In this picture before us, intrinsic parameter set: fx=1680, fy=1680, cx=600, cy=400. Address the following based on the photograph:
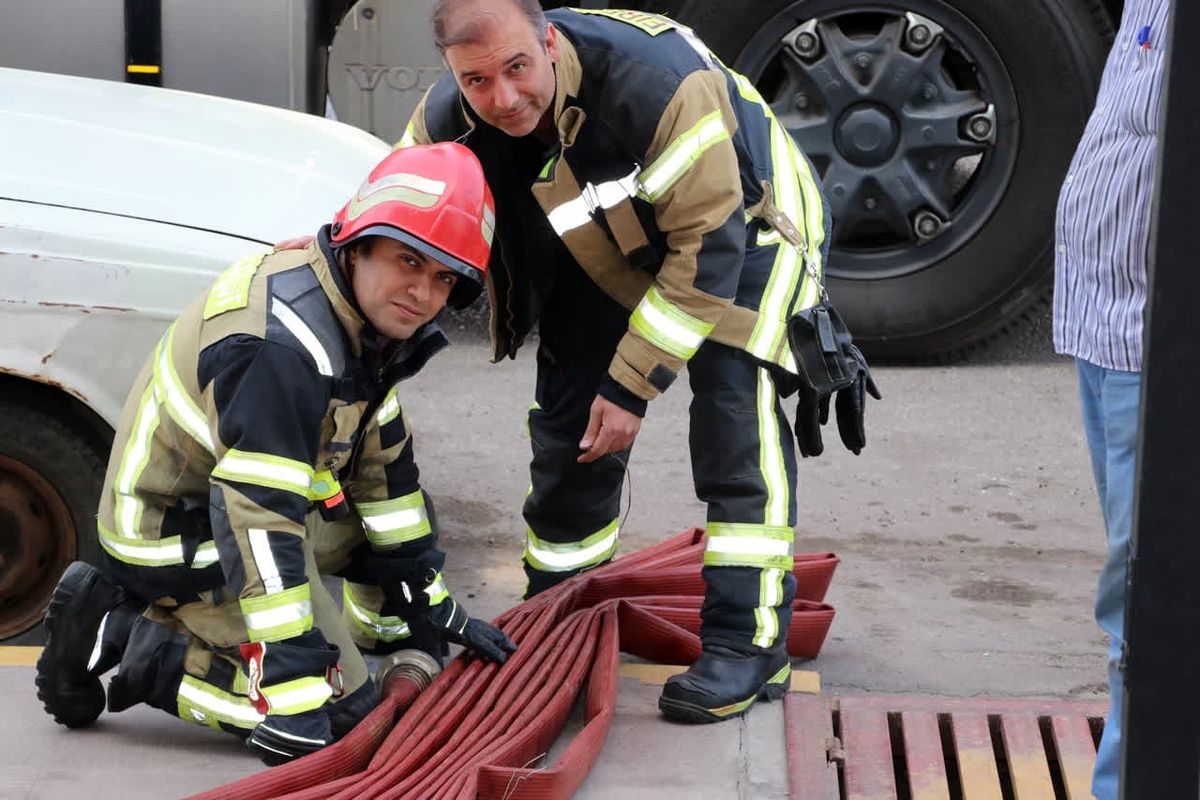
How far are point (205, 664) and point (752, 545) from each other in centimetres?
111

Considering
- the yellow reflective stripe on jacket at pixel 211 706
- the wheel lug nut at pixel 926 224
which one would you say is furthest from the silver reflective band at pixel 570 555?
the wheel lug nut at pixel 926 224

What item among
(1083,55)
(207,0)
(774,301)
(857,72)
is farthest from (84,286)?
(1083,55)

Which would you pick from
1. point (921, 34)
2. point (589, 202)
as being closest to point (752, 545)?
point (589, 202)

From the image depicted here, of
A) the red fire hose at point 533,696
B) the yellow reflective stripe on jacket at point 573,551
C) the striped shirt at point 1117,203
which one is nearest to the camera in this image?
the striped shirt at point 1117,203

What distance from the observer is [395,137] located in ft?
20.3

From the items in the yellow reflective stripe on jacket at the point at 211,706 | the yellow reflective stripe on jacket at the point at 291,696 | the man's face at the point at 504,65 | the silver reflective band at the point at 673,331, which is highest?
the man's face at the point at 504,65

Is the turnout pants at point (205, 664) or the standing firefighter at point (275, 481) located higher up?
the standing firefighter at point (275, 481)

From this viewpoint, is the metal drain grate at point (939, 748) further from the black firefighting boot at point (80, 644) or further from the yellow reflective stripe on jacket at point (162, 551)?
the black firefighting boot at point (80, 644)

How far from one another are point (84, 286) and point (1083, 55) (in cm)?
407

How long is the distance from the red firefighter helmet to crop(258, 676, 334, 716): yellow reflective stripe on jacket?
2.59ft

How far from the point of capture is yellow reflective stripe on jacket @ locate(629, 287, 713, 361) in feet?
10.8

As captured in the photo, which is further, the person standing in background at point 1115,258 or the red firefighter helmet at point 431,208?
the red firefighter helmet at point 431,208

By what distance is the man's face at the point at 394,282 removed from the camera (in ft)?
9.95

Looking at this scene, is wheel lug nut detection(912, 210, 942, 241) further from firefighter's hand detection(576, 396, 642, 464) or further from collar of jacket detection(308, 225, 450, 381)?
collar of jacket detection(308, 225, 450, 381)
